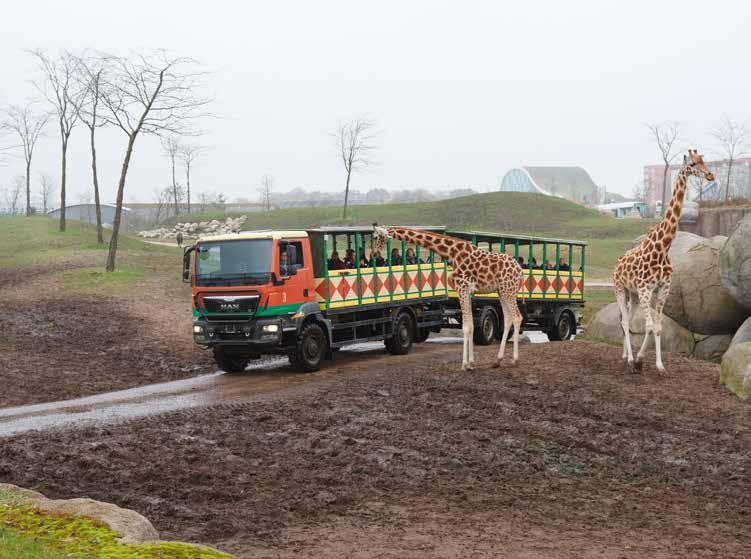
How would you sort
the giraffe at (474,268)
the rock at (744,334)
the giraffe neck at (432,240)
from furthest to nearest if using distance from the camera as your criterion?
the rock at (744,334)
the giraffe neck at (432,240)
the giraffe at (474,268)

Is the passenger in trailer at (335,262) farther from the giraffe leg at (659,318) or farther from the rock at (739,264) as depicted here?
the rock at (739,264)

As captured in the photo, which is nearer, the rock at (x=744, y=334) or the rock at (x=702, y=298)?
the rock at (x=744, y=334)

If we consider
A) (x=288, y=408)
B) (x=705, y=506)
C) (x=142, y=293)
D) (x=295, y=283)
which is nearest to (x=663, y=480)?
(x=705, y=506)

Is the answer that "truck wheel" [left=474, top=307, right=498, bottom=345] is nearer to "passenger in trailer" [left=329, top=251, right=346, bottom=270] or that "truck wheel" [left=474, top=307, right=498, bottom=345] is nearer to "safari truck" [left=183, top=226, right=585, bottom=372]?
"safari truck" [left=183, top=226, right=585, bottom=372]

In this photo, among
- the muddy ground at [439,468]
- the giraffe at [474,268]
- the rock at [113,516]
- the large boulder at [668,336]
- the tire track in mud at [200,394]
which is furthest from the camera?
the large boulder at [668,336]

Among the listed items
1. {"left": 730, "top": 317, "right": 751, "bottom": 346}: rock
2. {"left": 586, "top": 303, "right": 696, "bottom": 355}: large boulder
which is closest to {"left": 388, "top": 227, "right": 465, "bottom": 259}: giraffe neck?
{"left": 586, "top": 303, "right": 696, "bottom": 355}: large boulder

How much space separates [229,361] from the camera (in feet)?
66.4

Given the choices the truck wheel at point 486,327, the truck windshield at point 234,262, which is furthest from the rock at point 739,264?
the truck windshield at point 234,262

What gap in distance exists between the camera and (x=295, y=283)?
18.6 m

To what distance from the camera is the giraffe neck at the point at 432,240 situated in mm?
18531

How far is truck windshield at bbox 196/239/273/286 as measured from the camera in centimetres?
1809

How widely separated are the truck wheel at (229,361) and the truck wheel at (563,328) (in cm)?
1029

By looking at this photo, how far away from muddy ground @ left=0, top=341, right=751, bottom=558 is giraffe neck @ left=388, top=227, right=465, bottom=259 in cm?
318

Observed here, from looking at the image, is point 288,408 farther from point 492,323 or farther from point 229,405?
point 492,323
